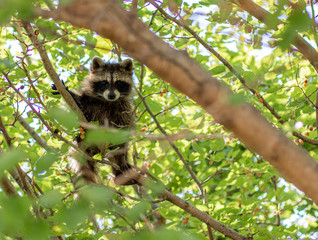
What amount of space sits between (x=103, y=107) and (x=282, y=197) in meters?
2.18

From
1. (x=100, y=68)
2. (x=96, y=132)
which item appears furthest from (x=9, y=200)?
(x=100, y=68)

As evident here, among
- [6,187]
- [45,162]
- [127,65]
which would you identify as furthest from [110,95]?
[45,162]

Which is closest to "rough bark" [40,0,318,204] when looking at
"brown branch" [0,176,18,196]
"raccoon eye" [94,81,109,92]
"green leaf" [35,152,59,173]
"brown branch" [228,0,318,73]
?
"green leaf" [35,152,59,173]

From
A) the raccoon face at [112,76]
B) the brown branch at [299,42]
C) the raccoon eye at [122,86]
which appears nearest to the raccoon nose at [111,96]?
the raccoon face at [112,76]

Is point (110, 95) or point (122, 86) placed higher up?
point (122, 86)

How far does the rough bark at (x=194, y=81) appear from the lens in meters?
1.33

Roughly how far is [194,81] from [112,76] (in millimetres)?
3745

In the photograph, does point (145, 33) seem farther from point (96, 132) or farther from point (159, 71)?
point (96, 132)

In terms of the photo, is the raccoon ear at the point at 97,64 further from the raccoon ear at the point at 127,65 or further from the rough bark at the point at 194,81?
the rough bark at the point at 194,81

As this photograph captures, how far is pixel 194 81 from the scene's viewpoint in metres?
1.34

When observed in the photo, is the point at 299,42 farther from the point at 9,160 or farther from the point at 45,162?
the point at 9,160

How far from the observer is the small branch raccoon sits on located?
4645 millimetres

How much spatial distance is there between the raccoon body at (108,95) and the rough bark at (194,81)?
10.3 feet

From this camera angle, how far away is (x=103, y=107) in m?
4.83
